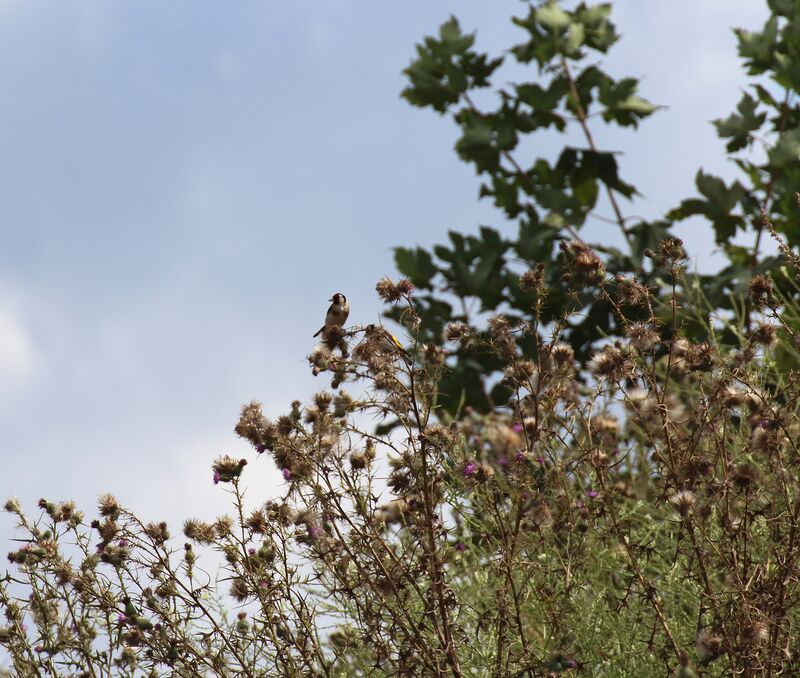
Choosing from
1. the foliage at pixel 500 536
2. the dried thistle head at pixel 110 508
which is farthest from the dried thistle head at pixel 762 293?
A: the dried thistle head at pixel 110 508

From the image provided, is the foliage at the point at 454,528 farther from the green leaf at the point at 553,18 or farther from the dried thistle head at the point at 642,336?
the green leaf at the point at 553,18

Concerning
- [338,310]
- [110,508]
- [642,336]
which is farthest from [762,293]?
[110,508]

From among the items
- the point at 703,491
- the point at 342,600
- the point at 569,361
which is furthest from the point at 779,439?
the point at 342,600

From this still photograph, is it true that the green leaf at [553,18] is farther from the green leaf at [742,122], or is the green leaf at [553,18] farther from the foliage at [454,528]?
the foliage at [454,528]

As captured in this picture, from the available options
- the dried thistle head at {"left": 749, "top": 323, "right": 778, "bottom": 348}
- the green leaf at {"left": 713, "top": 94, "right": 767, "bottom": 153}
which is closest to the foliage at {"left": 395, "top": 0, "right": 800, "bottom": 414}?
the green leaf at {"left": 713, "top": 94, "right": 767, "bottom": 153}

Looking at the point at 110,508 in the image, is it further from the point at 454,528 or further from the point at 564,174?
the point at 564,174

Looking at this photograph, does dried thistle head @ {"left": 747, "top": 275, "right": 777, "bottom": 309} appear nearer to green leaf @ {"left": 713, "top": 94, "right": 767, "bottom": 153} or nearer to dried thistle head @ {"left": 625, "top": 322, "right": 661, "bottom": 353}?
dried thistle head @ {"left": 625, "top": 322, "right": 661, "bottom": 353}

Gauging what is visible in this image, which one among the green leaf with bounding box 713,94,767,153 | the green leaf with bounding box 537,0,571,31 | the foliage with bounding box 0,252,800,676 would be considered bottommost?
the foliage with bounding box 0,252,800,676

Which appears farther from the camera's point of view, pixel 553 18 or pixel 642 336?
pixel 553 18

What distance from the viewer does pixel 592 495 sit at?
13.6ft

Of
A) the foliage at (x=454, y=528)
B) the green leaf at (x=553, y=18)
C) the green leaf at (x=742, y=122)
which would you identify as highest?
the green leaf at (x=553, y=18)

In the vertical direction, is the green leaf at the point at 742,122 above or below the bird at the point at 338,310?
above

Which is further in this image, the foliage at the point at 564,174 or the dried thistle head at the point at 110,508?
the foliage at the point at 564,174

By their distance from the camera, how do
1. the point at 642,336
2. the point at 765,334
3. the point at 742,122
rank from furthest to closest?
the point at 742,122
the point at 765,334
the point at 642,336
